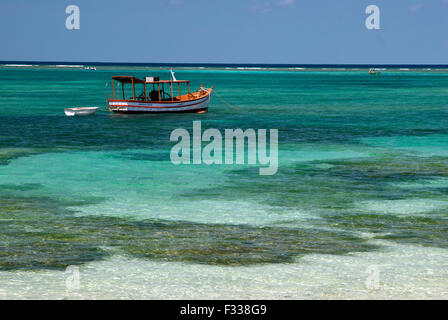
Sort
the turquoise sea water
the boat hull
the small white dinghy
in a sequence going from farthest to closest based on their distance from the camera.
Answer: the boat hull → the small white dinghy → the turquoise sea water

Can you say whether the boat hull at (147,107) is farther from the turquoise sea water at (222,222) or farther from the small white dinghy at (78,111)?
the turquoise sea water at (222,222)

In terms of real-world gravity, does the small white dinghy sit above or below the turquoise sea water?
above

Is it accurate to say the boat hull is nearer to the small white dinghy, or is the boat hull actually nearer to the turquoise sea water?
the small white dinghy

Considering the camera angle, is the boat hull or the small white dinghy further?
the boat hull

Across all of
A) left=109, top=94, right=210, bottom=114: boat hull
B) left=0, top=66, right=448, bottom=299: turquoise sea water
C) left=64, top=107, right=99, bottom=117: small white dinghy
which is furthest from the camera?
left=109, top=94, right=210, bottom=114: boat hull

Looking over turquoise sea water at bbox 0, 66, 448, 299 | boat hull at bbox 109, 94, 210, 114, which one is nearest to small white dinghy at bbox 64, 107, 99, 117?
boat hull at bbox 109, 94, 210, 114

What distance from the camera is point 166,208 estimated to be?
19.8 m

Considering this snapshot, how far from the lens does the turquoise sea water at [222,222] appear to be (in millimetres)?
12891

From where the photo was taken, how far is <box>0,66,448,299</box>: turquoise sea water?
1289 centimetres

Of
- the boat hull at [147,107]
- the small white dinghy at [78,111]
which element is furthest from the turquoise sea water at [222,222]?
the boat hull at [147,107]

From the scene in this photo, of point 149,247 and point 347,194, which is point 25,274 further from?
point 347,194

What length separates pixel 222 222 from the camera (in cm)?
1803

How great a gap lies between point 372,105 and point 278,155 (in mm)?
44708
